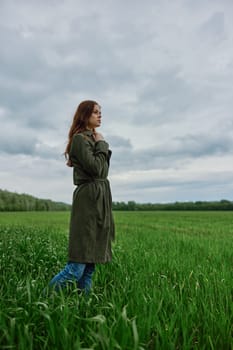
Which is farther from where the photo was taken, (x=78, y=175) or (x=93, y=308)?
(x=78, y=175)

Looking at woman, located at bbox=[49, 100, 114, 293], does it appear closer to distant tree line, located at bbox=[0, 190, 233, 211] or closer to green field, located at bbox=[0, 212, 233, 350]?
green field, located at bbox=[0, 212, 233, 350]

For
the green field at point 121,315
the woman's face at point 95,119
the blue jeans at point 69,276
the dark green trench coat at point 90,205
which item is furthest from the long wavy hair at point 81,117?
the green field at point 121,315

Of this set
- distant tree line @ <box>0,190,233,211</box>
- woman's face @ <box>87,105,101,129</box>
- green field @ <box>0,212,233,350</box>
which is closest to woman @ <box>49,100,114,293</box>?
woman's face @ <box>87,105,101,129</box>

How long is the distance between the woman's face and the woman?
0.49ft

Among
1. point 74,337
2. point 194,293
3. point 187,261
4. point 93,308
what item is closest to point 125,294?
point 93,308

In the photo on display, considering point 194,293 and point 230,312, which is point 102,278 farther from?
point 230,312

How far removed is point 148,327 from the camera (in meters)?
2.71

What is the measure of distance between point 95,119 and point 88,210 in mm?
984

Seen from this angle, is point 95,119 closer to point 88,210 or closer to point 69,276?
point 88,210

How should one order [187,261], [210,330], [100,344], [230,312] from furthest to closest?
[187,261] < [230,312] < [210,330] < [100,344]

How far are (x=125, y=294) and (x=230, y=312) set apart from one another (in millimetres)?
988

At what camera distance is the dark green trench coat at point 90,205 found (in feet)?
12.1

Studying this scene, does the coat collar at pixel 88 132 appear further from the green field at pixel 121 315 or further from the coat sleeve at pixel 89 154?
the green field at pixel 121 315

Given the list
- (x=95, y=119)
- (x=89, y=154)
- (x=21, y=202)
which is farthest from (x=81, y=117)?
(x=21, y=202)
